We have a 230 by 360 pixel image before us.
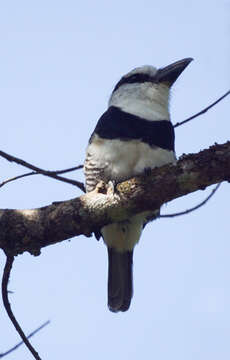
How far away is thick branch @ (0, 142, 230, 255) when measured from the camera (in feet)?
8.46

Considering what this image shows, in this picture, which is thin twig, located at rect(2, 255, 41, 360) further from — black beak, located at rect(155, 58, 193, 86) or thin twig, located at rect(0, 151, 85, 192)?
black beak, located at rect(155, 58, 193, 86)

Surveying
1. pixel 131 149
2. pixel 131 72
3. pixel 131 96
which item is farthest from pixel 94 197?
pixel 131 72

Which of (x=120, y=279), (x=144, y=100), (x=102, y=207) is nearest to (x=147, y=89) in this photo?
(x=144, y=100)

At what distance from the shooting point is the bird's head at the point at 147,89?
3.79m

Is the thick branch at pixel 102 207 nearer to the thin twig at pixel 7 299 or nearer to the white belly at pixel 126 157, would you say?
the thin twig at pixel 7 299

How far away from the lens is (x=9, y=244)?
264cm

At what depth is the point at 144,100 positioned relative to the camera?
12.7 ft

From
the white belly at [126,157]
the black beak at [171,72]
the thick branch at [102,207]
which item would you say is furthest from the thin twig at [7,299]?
the black beak at [171,72]

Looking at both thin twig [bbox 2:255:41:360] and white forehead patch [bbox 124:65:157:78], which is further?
white forehead patch [bbox 124:65:157:78]

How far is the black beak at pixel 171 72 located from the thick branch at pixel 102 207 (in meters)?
1.47

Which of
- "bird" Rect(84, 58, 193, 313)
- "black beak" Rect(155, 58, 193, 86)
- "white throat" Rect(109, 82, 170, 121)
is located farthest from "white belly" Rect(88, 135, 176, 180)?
"black beak" Rect(155, 58, 193, 86)

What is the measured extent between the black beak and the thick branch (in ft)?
4.81

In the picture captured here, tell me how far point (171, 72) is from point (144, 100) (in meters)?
0.35

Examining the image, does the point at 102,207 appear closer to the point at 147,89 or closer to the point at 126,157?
the point at 126,157
